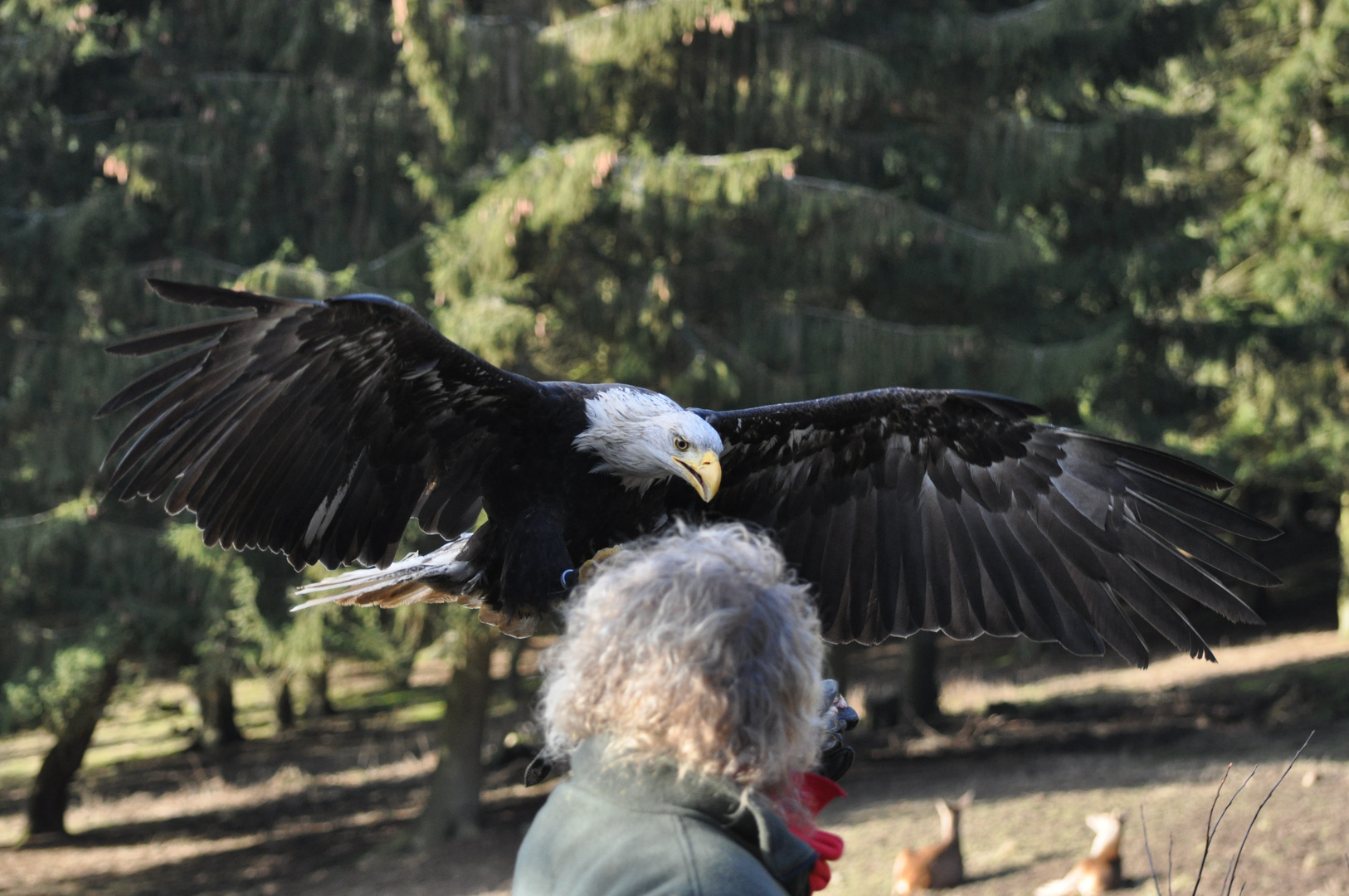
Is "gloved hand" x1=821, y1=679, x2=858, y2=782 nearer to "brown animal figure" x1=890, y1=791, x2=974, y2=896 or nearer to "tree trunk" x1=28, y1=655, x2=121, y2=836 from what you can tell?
"brown animal figure" x1=890, y1=791, x2=974, y2=896

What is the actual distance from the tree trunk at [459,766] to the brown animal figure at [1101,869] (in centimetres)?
592

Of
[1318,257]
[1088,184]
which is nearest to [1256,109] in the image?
[1318,257]

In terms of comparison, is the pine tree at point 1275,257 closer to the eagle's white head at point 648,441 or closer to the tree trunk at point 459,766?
the tree trunk at point 459,766

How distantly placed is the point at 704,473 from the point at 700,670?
1969mm

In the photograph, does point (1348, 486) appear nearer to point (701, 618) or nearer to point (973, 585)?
point (973, 585)

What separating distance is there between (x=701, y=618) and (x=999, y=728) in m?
12.6

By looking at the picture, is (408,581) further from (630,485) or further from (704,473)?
(704,473)

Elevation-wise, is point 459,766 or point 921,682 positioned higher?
point 459,766

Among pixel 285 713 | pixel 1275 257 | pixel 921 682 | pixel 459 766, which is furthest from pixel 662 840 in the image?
pixel 285 713

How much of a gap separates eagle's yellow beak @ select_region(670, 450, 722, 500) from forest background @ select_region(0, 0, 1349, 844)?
14.9 feet

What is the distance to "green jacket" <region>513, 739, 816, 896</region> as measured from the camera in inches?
51.9

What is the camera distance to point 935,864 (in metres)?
7.21

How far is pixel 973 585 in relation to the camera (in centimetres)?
380

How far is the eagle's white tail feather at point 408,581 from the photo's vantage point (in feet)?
11.7
